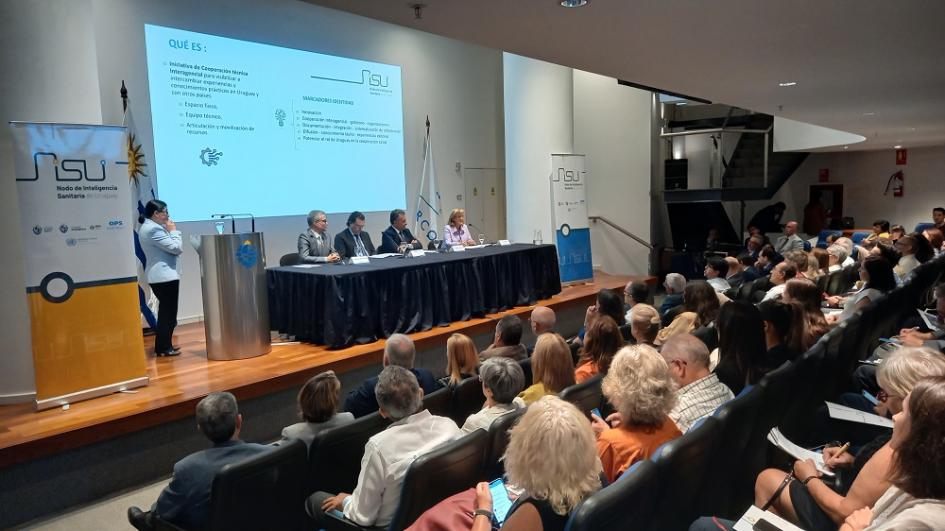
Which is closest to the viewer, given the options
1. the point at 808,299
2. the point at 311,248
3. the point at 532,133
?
the point at 808,299

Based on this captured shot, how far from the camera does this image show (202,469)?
2.30 m

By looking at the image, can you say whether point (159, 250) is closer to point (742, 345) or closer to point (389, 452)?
point (389, 452)

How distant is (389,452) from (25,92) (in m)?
3.49

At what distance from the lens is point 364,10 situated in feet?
9.96

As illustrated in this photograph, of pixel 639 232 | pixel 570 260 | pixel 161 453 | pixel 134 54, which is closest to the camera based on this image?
pixel 161 453

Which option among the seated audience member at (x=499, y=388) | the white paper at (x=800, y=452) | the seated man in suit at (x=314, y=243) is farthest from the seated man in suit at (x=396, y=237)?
the white paper at (x=800, y=452)

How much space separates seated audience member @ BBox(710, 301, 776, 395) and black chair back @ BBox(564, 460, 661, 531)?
1.22 meters

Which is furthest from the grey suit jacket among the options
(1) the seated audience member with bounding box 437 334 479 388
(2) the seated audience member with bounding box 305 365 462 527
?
(2) the seated audience member with bounding box 305 365 462 527

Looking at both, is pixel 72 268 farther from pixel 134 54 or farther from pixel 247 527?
pixel 134 54

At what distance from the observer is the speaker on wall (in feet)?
35.4

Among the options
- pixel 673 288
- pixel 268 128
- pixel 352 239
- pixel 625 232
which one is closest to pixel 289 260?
pixel 352 239

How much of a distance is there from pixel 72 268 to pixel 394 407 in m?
2.76

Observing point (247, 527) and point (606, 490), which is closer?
point (606, 490)

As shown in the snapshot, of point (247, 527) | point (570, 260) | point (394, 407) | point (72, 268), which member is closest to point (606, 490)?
point (394, 407)
